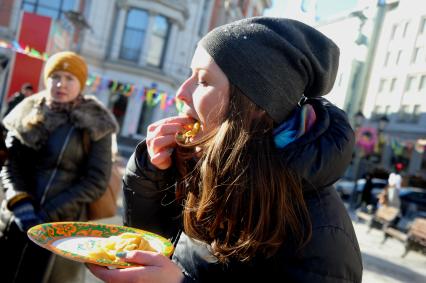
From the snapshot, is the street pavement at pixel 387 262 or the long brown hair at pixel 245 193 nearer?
the long brown hair at pixel 245 193

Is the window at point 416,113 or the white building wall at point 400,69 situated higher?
the white building wall at point 400,69

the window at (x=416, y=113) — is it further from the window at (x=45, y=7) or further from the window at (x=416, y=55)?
the window at (x=45, y=7)

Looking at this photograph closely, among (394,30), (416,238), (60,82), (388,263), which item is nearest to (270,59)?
(60,82)

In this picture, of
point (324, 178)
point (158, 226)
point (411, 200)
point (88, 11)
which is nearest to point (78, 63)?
point (158, 226)

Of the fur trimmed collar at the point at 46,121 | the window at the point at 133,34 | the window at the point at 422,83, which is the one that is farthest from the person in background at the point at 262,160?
the window at the point at 422,83

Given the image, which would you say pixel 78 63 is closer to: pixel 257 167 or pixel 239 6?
pixel 257 167

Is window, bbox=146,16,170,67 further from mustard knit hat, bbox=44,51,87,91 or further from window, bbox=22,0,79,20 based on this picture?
mustard knit hat, bbox=44,51,87,91

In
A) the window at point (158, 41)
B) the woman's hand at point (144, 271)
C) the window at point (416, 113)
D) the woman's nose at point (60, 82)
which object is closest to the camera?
the woman's hand at point (144, 271)

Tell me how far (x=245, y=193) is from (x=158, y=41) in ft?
96.2

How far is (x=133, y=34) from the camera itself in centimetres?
2892

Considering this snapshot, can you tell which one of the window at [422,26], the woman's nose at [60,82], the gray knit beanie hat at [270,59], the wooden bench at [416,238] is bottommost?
the wooden bench at [416,238]

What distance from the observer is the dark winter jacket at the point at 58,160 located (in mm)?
2580

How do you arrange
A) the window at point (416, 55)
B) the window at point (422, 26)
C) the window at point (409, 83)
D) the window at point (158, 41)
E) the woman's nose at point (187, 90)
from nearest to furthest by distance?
the woman's nose at point (187, 90), the window at point (158, 41), the window at point (422, 26), the window at point (416, 55), the window at point (409, 83)

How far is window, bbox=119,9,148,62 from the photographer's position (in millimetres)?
28750
